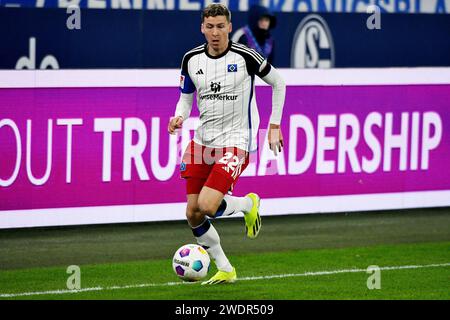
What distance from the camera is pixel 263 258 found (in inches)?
464

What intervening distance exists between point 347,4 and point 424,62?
1347mm

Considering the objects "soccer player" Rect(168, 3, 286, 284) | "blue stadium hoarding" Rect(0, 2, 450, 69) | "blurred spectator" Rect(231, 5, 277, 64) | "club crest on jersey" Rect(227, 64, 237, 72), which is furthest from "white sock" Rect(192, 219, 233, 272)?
"blurred spectator" Rect(231, 5, 277, 64)

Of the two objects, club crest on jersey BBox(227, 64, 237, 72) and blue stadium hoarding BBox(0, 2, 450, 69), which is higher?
blue stadium hoarding BBox(0, 2, 450, 69)

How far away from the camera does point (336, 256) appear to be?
11.9 meters

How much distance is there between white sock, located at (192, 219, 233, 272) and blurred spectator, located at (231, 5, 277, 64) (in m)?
5.04

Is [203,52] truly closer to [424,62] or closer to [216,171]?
[216,171]

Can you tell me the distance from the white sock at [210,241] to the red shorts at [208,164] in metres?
0.31

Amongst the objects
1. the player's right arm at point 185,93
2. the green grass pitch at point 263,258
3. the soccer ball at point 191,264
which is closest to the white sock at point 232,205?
the soccer ball at point 191,264

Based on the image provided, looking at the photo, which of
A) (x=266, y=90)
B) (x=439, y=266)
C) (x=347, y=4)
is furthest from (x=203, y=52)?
(x=347, y=4)

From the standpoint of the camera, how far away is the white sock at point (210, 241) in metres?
10.2

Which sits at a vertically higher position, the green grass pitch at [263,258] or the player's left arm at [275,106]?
the player's left arm at [275,106]

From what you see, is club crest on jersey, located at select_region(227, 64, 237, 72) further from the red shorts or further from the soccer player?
the red shorts

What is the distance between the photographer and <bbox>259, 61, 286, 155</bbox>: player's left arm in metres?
10.1

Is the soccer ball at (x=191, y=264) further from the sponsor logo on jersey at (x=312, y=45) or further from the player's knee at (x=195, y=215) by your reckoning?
the sponsor logo on jersey at (x=312, y=45)
